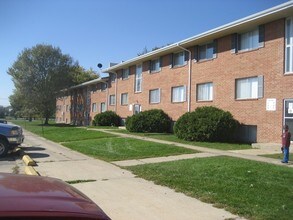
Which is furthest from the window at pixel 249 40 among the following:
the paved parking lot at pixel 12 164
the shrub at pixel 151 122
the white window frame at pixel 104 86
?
the white window frame at pixel 104 86

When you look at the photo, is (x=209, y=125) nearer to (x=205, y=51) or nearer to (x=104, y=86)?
(x=205, y=51)

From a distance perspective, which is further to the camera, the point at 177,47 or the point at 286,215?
the point at 177,47

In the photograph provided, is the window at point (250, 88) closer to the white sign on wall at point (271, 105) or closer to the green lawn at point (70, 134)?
the white sign on wall at point (271, 105)

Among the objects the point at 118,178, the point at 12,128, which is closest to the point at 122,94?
the point at 12,128

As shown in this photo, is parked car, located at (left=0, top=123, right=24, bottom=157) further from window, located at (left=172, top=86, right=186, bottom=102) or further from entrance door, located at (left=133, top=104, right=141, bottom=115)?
entrance door, located at (left=133, top=104, right=141, bottom=115)

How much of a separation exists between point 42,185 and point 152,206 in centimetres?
454

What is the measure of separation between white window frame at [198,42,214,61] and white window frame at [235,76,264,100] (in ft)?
10.9

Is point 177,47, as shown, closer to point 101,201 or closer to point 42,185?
point 101,201

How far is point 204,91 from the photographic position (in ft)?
85.8

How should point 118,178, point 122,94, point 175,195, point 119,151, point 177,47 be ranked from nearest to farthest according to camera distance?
point 175,195 < point 118,178 < point 119,151 < point 177,47 < point 122,94

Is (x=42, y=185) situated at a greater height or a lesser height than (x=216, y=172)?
greater

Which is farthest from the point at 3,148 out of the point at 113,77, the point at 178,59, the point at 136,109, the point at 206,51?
the point at 113,77

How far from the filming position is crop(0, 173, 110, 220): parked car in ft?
8.39

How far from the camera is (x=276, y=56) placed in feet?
66.1
